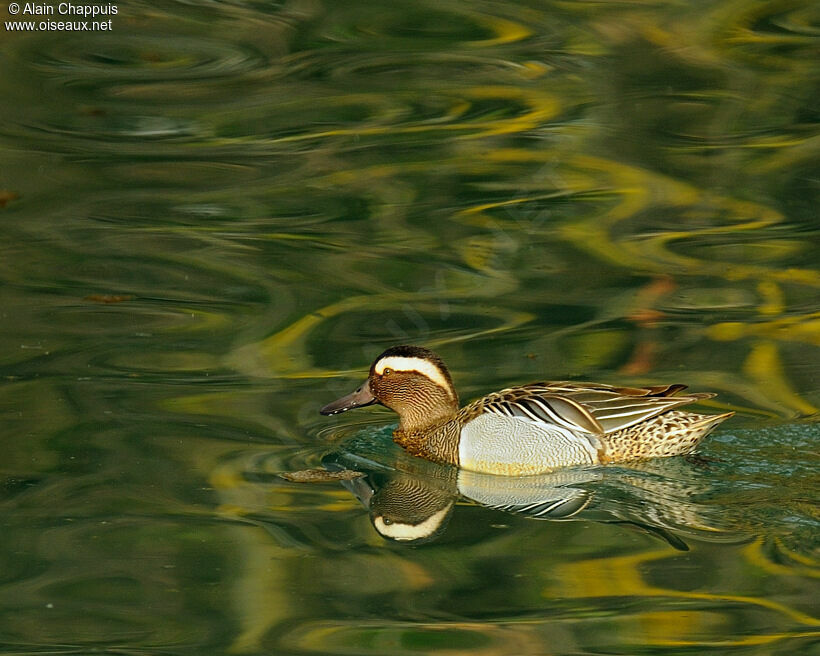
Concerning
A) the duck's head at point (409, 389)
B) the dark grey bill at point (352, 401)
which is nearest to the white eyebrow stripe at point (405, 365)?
the duck's head at point (409, 389)

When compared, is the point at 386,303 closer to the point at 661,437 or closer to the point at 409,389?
the point at 409,389

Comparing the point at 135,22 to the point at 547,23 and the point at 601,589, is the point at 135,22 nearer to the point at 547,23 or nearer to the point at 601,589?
the point at 547,23

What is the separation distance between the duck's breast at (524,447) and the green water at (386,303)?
30 cm

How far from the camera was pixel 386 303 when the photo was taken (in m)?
10.5

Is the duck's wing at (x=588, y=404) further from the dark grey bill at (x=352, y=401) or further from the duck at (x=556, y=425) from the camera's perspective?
the dark grey bill at (x=352, y=401)

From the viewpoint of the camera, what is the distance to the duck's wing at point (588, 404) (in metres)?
8.34

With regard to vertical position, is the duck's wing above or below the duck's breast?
above

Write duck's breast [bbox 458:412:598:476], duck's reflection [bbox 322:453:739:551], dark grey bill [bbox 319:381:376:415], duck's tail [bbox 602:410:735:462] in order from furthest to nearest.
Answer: dark grey bill [bbox 319:381:376:415] → duck's breast [bbox 458:412:598:476] → duck's tail [bbox 602:410:735:462] → duck's reflection [bbox 322:453:739:551]

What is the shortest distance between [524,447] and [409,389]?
2.76 ft

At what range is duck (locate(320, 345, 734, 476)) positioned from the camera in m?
8.36

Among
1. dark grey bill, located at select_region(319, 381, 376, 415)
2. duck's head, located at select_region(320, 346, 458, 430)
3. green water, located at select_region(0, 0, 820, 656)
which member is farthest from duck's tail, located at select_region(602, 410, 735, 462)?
dark grey bill, located at select_region(319, 381, 376, 415)

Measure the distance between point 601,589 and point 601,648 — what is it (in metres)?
0.52

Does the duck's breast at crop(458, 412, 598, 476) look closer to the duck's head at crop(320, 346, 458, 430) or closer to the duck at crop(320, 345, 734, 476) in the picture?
the duck at crop(320, 345, 734, 476)

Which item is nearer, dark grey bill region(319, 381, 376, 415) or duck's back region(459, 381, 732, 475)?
duck's back region(459, 381, 732, 475)
